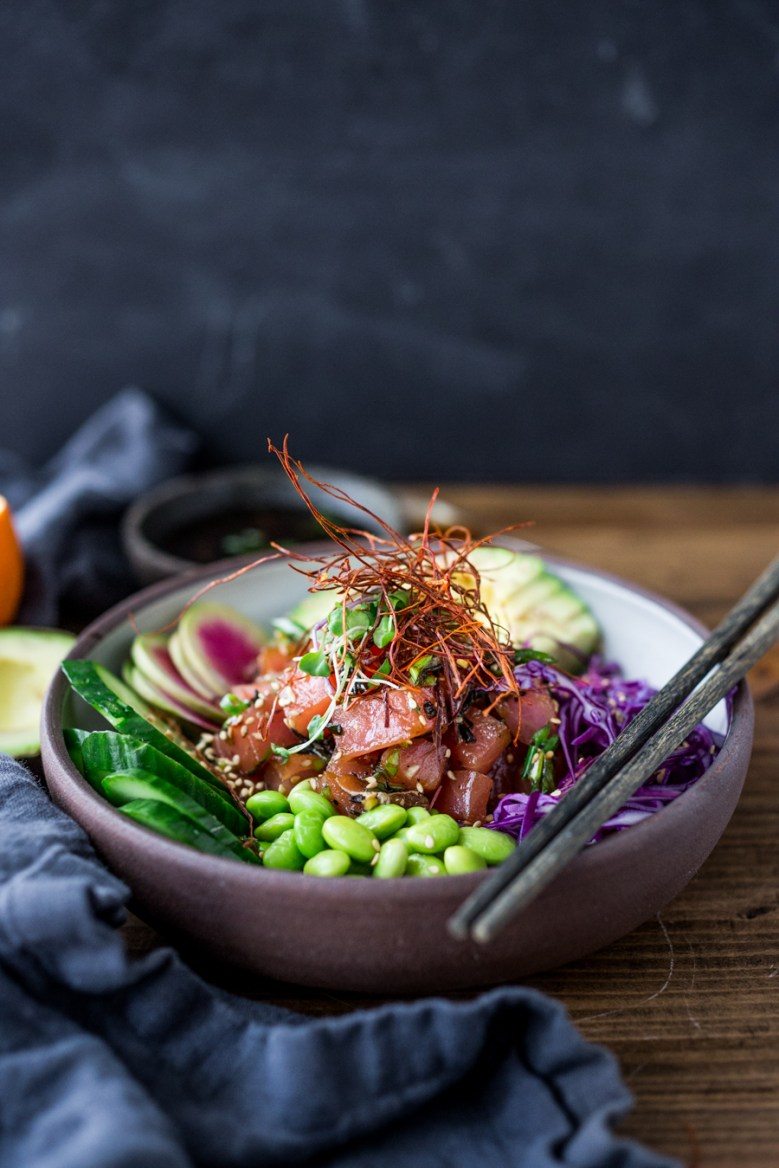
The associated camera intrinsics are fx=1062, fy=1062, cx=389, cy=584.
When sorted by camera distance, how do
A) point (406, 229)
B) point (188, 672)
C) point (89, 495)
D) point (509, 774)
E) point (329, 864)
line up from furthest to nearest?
point (406, 229), point (89, 495), point (188, 672), point (509, 774), point (329, 864)

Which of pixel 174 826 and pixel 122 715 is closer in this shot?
pixel 174 826

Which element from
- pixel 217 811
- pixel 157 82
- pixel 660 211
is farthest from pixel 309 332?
pixel 217 811

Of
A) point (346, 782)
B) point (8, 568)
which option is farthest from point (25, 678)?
point (346, 782)

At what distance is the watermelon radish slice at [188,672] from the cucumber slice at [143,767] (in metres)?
0.40

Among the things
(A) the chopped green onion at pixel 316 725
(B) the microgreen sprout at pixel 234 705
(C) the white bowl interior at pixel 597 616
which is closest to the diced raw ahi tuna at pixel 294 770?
(A) the chopped green onion at pixel 316 725

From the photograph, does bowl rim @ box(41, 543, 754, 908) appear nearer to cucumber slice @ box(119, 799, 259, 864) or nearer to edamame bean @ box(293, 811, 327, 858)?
cucumber slice @ box(119, 799, 259, 864)

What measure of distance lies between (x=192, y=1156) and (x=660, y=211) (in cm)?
286

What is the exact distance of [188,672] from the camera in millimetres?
1994

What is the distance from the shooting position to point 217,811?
1594 millimetres

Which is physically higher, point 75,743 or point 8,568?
point 75,743

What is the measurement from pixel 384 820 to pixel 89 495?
5.76 feet

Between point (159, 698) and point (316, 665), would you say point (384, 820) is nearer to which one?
point (316, 665)

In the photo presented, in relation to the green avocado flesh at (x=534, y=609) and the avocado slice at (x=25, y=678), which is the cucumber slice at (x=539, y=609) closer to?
the green avocado flesh at (x=534, y=609)

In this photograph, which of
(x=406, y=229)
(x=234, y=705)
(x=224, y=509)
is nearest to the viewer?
(x=234, y=705)
